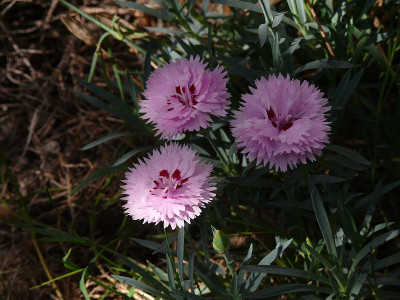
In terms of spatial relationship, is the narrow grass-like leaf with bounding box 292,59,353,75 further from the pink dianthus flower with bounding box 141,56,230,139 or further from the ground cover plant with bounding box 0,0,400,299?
the pink dianthus flower with bounding box 141,56,230,139

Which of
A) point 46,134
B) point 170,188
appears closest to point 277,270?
point 170,188

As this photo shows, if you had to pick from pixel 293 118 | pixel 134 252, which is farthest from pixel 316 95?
pixel 134 252

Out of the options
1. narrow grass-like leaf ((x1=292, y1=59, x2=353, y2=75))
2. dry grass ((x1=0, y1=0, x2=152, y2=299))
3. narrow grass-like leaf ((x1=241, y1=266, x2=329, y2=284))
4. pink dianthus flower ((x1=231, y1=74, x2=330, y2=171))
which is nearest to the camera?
pink dianthus flower ((x1=231, y1=74, x2=330, y2=171))

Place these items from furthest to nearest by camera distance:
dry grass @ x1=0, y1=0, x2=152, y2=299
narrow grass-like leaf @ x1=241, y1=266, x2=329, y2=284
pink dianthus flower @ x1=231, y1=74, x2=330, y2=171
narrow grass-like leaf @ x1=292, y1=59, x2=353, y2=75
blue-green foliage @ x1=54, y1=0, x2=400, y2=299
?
dry grass @ x1=0, y1=0, x2=152, y2=299 → narrow grass-like leaf @ x1=292, y1=59, x2=353, y2=75 → blue-green foliage @ x1=54, y1=0, x2=400, y2=299 → narrow grass-like leaf @ x1=241, y1=266, x2=329, y2=284 → pink dianthus flower @ x1=231, y1=74, x2=330, y2=171

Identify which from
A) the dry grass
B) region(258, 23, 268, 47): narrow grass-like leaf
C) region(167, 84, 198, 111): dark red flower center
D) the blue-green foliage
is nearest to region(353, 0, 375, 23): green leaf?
the blue-green foliage

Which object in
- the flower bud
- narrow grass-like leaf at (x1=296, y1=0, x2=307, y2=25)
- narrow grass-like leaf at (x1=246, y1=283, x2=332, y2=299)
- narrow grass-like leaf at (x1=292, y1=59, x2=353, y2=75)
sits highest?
narrow grass-like leaf at (x1=296, y1=0, x2=307, y2=25)

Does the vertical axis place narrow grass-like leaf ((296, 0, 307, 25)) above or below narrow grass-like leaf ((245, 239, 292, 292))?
above

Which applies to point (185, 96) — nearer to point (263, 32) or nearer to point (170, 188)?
point (170, 188)

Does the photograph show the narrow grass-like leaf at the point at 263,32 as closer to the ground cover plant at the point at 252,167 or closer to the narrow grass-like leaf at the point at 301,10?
the ground cover plant at the point at 252,167
